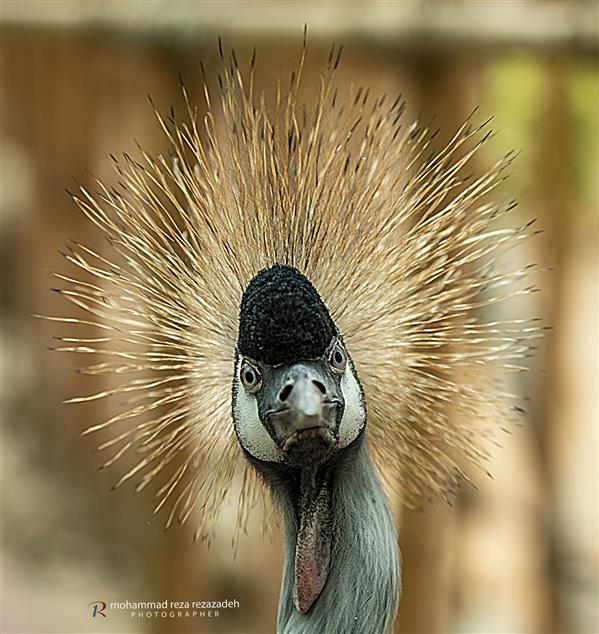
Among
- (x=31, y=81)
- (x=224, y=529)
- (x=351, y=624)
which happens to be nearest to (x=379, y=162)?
(x=351, y=624)

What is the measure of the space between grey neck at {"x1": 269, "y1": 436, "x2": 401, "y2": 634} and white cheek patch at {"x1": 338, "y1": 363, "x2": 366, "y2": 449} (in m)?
0.03

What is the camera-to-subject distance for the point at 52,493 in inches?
140

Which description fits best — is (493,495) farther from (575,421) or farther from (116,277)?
(116,277)

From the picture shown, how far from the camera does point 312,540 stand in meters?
0.96

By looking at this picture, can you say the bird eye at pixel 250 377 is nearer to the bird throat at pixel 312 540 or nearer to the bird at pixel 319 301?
the bird at pixel 319 301

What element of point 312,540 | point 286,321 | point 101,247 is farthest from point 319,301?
point 101,247

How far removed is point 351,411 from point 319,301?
0.37ft

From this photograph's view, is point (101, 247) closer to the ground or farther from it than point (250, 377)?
farther from it

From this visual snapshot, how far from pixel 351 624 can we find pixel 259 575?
164 centimetres

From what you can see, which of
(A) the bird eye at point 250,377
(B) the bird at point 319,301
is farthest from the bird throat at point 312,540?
(A) the bird eye at point 250,377

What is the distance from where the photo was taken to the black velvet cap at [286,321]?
873 mm

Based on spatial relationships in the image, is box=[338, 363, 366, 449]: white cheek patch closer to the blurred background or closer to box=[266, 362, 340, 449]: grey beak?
box=[266, 362, 340, 449]: grey beak

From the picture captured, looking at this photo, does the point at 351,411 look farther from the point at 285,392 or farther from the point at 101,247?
the point at 101,247

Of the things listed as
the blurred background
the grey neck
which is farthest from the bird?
the blurred background
